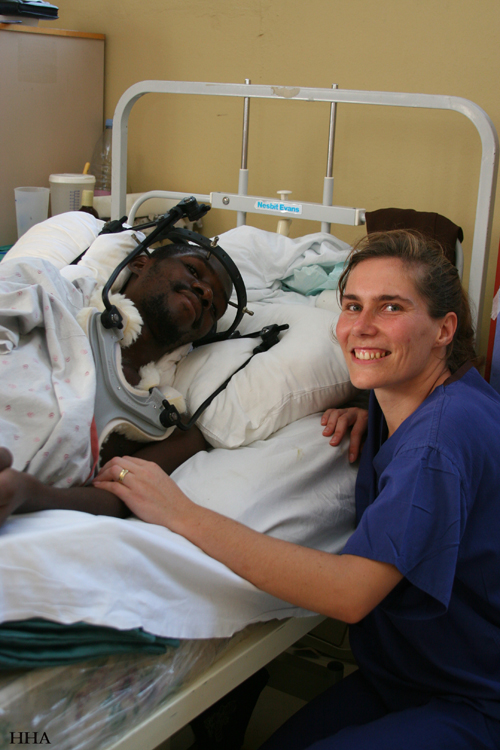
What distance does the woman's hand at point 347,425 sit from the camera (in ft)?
4.73

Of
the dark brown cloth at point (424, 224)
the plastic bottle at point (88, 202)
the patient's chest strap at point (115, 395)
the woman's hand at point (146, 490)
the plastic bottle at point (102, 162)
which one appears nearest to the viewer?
the woman's hand at point (146, 490)

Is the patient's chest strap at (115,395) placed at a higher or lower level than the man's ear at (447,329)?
lower

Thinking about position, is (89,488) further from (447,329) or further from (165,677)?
(447,329)

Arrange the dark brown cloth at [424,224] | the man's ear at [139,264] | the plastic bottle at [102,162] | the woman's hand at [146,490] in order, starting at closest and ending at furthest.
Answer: the woman's hand at [146,490]
the man's ear at [139,264]
the dark brown cloth at [424,224]
the plastic bottle at [102,162]

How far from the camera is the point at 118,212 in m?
2.35

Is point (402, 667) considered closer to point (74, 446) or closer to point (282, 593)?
point (282, 593)

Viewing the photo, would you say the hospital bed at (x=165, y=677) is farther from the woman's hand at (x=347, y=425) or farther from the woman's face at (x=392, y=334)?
the woman's face at (x=392, y=334)

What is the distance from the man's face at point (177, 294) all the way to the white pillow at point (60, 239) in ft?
0.88

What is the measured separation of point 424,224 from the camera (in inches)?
68.5

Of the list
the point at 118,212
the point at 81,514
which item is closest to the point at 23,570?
the point at 81,514

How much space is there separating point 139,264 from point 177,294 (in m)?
0.15

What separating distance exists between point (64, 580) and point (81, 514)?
0.60ft

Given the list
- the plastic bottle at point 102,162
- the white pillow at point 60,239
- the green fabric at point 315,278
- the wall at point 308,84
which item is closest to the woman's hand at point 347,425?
the green fabric at point 315,278

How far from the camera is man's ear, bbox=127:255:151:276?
5.17 ft
